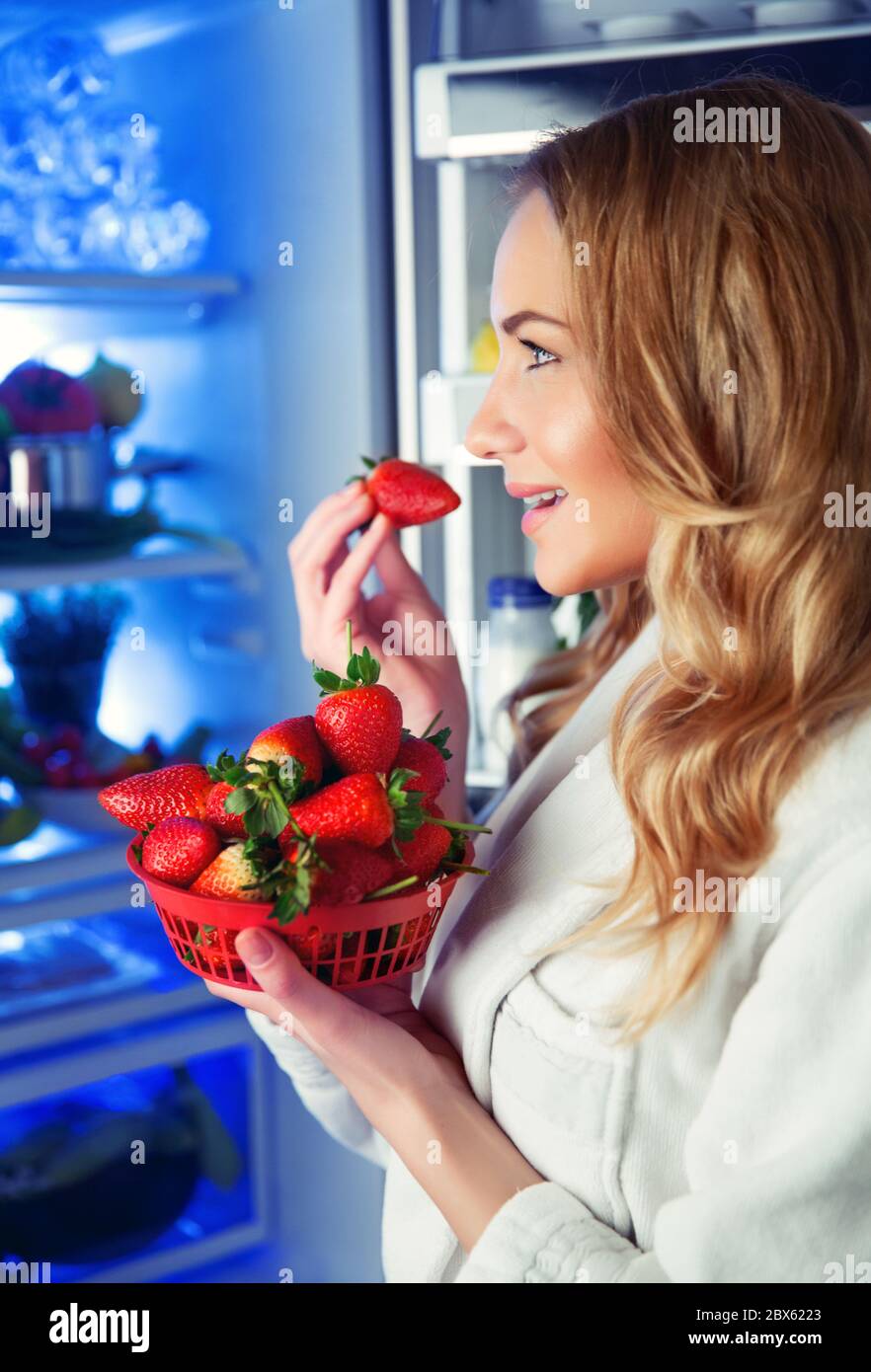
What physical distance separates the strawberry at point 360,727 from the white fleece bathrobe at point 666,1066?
0.62 feet

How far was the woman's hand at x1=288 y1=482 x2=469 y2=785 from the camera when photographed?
124 cm

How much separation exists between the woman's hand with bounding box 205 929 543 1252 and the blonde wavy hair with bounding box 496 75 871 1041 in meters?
0.15

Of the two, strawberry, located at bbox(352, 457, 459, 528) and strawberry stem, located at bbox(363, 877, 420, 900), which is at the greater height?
strawberry, located at bbox(352, 457, 459, 528)

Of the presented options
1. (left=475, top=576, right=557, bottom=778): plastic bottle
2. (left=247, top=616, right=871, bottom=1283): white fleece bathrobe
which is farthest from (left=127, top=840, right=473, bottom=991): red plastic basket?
(left=475, top=576, right=557, bottom=778): plastic bottle

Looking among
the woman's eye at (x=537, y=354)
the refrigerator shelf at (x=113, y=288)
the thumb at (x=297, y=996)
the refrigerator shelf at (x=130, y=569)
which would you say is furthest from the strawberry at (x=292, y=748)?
the refrigerator shelf at (x=113, y=288)

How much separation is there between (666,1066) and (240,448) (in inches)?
49.1

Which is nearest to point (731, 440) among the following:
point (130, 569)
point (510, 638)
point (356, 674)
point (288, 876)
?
point (356, 674)

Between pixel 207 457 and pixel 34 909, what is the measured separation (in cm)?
70

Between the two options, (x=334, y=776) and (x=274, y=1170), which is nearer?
(x=334, y=776)

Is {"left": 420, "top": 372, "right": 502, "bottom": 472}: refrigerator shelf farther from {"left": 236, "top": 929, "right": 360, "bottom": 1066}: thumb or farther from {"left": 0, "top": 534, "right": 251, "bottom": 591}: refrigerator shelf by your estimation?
{"left": 236, "top": 929, "right": 360, "bottom": 1066}: thumb

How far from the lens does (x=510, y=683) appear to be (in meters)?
1.63

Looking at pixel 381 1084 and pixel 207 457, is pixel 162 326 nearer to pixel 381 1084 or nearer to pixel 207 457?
pixel 207 457

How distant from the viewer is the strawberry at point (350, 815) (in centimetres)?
83

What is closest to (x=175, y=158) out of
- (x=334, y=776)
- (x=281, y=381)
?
(x=281, y=381)
